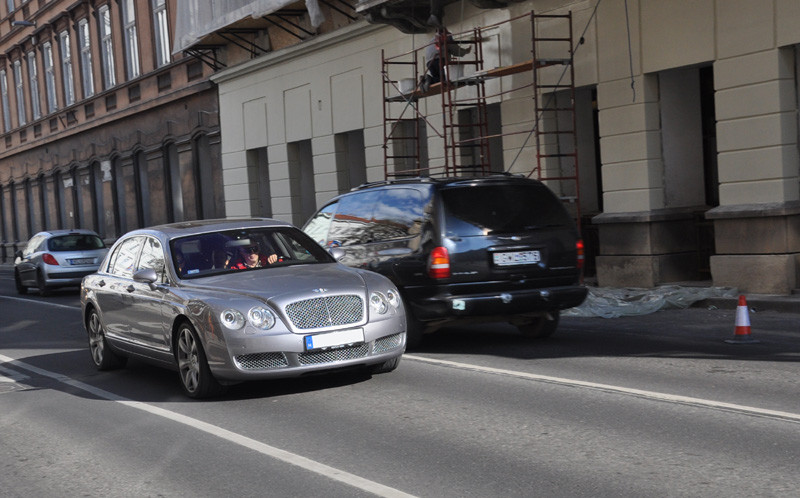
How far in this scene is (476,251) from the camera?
10.6 m

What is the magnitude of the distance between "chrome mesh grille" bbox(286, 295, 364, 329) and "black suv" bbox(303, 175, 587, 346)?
1778 mm

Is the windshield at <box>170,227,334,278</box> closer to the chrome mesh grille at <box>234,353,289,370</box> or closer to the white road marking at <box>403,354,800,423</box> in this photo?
the chrome mesh grille at <box>234,353,289,370</box>

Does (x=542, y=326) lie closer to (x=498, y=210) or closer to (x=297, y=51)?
(x=498, y=210)

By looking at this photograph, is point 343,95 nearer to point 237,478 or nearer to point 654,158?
point 654,158

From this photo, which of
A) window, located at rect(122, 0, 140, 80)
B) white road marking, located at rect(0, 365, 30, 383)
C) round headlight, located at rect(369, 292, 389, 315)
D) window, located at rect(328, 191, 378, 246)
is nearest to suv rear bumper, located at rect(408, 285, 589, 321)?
window, located at rect(328, 191, 378, 246)

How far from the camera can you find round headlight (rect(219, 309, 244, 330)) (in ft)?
27.9

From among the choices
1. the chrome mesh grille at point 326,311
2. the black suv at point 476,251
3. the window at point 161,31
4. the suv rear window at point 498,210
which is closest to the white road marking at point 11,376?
the black suv at point 476,251

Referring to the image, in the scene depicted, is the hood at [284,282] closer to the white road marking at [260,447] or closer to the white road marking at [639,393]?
the white road marking at [260,447]

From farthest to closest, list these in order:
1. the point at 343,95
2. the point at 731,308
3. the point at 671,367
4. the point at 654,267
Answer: the point at 343,95, the point at 654,267, the point at 731,308, the point at 671,367

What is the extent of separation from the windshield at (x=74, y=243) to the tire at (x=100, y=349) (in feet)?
47.7

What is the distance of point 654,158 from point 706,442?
1039cm

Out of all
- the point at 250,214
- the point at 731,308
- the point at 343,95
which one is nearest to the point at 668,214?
the point at 731,308

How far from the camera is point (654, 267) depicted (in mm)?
15922

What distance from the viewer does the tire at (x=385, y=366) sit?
9531 mm
